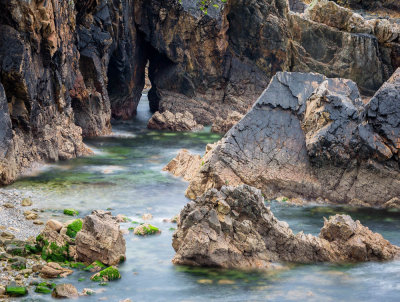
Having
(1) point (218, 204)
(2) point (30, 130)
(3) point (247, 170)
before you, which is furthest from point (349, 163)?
(2) point (30, 130)

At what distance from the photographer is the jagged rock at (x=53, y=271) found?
12438 millimetres

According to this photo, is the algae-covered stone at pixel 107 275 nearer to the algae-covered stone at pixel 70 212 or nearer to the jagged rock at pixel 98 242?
the jagged rock at pixel 98 242

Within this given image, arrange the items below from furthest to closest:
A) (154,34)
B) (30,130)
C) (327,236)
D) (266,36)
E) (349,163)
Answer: (266,36), (154,34), (30,130), (349,163), (327,236)

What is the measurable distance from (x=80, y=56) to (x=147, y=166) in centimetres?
989

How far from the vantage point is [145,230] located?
15.9 metres

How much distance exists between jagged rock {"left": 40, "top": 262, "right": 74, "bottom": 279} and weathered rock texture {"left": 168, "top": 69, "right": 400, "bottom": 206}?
8048 millimetres

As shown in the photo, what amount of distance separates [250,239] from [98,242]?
137 inches

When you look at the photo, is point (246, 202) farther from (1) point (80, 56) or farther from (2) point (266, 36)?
(2) point (266, 36)

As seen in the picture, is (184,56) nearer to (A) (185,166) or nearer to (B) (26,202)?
(A) (185,166)

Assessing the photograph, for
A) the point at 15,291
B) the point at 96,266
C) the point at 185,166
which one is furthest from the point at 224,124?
the point at 15,291

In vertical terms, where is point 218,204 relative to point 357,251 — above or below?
above

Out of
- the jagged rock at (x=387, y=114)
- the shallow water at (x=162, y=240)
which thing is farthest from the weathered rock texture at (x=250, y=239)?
the jagged rock at (x=387, y=114)

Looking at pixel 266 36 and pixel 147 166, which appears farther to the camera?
pixel 266 36

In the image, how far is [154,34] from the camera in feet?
140
